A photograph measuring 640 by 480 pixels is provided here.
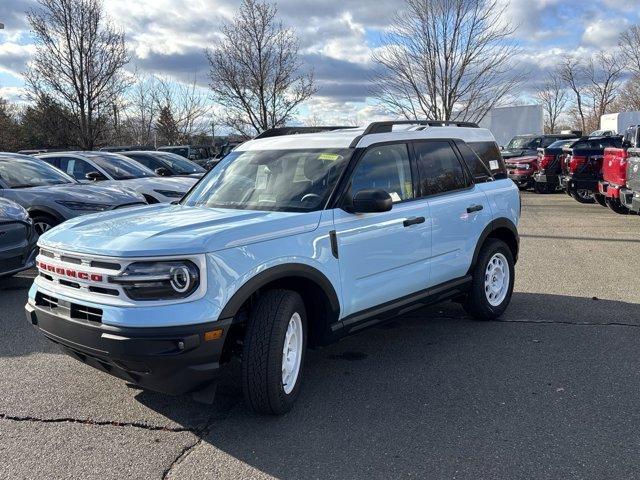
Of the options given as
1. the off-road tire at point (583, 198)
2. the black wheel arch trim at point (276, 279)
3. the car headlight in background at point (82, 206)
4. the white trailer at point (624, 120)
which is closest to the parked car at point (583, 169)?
the off-road tire at point (583, 198)

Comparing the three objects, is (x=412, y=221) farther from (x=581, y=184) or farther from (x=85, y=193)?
(x=581, y=184)

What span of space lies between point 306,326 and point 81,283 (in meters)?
1.46

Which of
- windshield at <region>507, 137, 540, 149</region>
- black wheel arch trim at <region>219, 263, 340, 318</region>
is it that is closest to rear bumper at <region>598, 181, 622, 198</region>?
windshield at <region>507, 137, 540, 149</region>

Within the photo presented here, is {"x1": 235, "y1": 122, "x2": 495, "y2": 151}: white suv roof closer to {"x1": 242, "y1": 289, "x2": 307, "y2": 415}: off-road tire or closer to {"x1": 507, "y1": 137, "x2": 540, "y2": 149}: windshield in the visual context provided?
{"x1": 242, "y1": 289, "x2": 307, "y2": 415}: off-road tire

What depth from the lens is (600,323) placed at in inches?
221

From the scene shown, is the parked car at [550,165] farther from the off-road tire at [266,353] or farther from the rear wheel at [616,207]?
the off-road tire at [266,353]

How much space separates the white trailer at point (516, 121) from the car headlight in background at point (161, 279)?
28.8 m

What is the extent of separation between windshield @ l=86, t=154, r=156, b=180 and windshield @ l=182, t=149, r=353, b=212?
24.1 feet

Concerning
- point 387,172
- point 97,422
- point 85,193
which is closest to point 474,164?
point 387,172

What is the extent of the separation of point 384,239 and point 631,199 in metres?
8.69

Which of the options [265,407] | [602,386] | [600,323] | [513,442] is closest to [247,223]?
[265,407]

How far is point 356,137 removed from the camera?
4508 millimetres

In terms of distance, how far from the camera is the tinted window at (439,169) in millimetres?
5023

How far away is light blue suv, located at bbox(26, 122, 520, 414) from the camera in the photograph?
3268 mm
